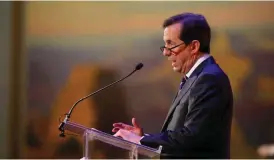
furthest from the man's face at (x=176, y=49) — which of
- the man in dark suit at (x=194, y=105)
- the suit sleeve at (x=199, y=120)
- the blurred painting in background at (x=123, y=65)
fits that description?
the blurred painting in background at (x=123, y=65)

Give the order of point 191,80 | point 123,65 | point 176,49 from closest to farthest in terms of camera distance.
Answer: point 191,80, point 176,49, point 123,65

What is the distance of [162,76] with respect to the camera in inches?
147

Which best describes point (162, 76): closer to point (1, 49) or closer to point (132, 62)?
point (132, 62)

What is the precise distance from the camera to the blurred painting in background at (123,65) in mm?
3598

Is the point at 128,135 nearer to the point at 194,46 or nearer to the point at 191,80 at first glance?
the point at 191,80

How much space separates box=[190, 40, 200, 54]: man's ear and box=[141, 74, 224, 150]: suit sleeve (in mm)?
209

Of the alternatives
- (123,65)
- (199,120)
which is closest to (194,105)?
(199,120)

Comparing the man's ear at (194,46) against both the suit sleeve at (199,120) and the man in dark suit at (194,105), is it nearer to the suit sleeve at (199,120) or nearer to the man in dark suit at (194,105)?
the man in dark suit at (194,105)

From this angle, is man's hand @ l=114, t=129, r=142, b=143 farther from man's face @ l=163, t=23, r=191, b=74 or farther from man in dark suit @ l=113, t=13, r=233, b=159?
man's face @ l=163, t=23, r=191, b=74

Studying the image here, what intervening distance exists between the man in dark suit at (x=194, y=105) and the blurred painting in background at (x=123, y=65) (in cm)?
136

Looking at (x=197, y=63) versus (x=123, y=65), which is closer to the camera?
(x=197, y=63)

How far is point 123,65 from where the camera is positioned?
380 centimetres

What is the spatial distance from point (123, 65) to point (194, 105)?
5.74 ft

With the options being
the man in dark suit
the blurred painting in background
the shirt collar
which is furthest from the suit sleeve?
the blurred painting in background
